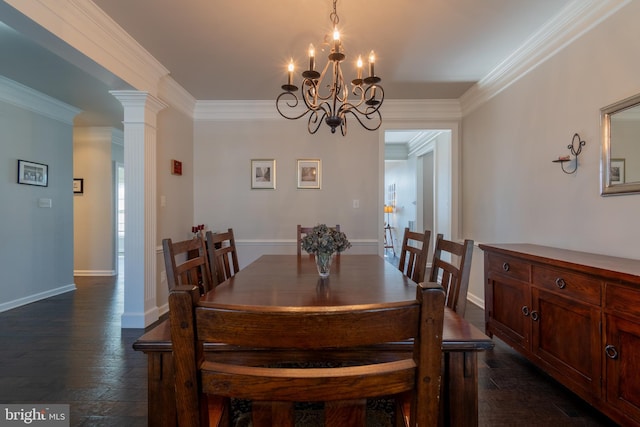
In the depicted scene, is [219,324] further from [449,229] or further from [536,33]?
[449,229]

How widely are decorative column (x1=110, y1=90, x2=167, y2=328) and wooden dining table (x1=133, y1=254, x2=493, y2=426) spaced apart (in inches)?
60.9

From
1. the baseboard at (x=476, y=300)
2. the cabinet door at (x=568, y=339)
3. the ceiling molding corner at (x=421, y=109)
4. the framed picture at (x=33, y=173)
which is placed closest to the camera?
the cabinet door at (x=568, y=339)

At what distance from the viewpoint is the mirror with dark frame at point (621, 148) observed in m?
1.73

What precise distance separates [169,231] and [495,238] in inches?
140

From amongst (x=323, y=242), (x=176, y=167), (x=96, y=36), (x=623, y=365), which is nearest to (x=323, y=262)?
(x=323, y=242)

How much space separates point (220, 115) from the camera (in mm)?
Answer: 4016

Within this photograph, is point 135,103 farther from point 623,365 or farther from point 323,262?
point 623,365

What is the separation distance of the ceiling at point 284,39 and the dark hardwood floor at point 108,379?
7.41ft

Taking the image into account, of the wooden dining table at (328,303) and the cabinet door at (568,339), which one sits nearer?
the wooden dining table at (328,303)

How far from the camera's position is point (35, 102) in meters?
3.79

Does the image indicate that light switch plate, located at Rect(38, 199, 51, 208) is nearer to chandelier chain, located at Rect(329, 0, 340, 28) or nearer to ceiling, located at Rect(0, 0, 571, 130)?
ceiling, located at Rect(0, 0, 571, 130)

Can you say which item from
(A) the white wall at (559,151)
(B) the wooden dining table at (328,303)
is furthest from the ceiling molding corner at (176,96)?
(A) the white wall at (559,151)

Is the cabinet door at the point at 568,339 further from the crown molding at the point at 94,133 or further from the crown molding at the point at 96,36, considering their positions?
the crown molding at the point at 94,133

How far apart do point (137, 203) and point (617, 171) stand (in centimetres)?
375
